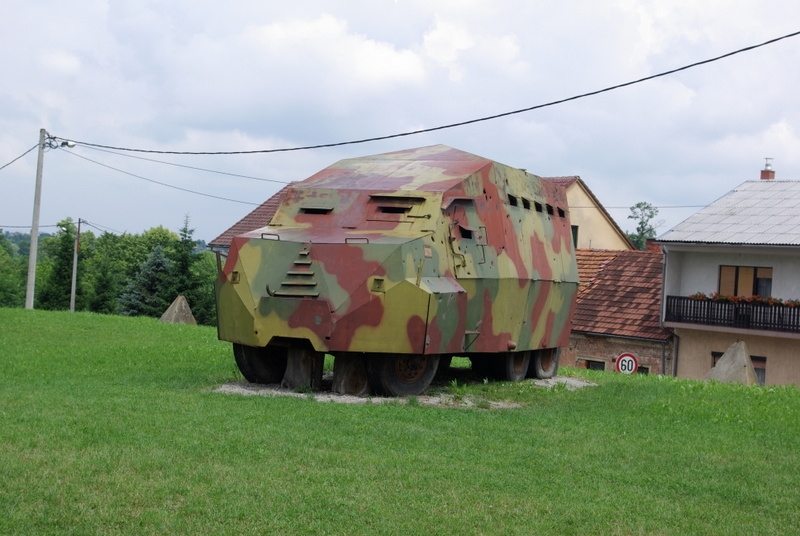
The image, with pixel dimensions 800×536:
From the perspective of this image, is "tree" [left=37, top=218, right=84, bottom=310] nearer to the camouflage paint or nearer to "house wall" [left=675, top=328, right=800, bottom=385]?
"house wall" [left=675, top=328, right=800, bottom=385]

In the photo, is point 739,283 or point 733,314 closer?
point 733,314

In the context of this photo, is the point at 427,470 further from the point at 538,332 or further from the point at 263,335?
the point at 538,332

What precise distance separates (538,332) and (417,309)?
429 cm

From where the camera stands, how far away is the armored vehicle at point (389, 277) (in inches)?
555

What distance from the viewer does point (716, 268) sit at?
1415 inches

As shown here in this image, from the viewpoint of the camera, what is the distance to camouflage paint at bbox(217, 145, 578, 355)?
555 inches

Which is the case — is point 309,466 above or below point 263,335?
below

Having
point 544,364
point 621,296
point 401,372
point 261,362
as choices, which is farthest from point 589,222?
point 401,372

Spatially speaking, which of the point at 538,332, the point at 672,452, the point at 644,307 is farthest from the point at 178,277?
the point at 672,452

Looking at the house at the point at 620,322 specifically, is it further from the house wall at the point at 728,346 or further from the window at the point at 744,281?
the window at the point at 744,281

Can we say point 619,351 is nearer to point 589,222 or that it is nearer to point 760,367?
point 760,367

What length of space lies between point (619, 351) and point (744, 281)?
173 inches

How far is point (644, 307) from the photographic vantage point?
36594 millimetres

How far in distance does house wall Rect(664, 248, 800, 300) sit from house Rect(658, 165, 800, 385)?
0.03 meters
